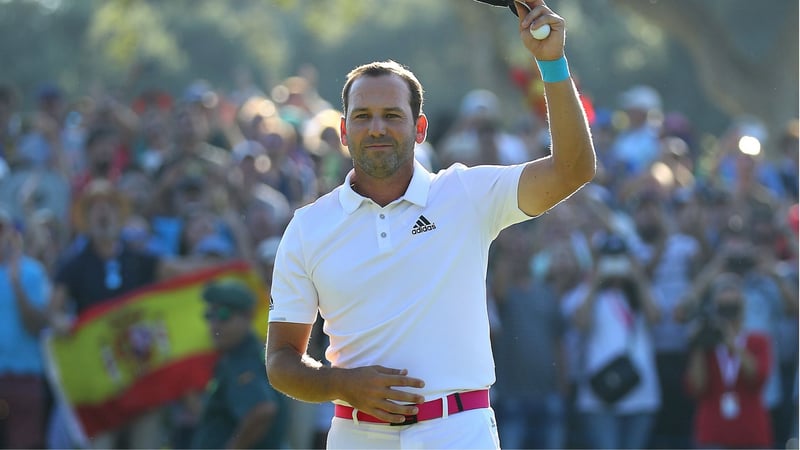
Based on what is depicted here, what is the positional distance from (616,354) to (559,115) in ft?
22.2

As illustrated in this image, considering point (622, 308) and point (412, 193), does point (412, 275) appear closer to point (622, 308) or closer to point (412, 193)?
point (412, 193)

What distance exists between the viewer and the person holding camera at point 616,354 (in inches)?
452

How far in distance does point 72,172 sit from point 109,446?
10.2 ft

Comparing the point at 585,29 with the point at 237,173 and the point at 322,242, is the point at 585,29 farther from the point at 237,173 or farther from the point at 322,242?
the point at 322,242

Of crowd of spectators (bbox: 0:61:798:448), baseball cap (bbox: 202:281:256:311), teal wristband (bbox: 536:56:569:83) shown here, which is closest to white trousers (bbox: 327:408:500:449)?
teal wristband (bbox: 536:56:569:83)

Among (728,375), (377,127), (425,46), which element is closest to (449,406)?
(377,127)

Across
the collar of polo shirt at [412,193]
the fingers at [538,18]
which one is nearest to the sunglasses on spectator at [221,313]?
the collar of polo shirt at [412,193]

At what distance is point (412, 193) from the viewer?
5293 millimetres

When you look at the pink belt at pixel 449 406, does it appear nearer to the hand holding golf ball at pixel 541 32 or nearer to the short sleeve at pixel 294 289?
the short sleeve at pixel 294 289

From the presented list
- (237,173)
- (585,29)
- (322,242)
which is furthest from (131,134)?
(585,29)

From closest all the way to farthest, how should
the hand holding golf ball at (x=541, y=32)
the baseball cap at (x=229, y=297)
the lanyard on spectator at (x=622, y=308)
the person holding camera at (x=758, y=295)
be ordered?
1. the hand holding golf ball at (x=541, y=32)
2. the baseball cap at (x=229, y=297)
3. the lanyard on spectator at (x=622, y=308)
4. the person holding camera at (x=758, y=295)

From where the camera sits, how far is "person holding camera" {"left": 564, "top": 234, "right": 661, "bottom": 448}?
11477mm

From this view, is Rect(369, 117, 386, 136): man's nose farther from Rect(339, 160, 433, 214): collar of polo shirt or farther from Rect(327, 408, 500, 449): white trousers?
Rect(327, 408, 500, 449): white trousers

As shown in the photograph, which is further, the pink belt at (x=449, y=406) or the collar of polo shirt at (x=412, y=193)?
the collar of polo shirt at (x=412, y=193)
